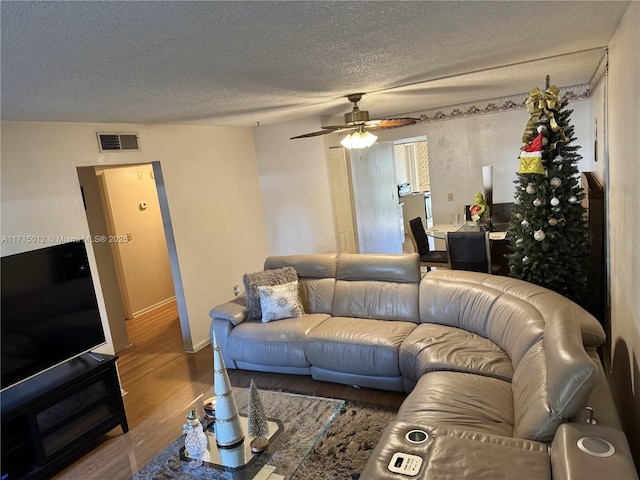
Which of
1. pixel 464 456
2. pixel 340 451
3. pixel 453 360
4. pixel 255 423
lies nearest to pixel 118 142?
pixel 255 423

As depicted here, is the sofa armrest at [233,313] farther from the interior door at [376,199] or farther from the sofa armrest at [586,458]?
the sofa armrest at [586,458]

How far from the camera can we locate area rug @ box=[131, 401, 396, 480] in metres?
2.40

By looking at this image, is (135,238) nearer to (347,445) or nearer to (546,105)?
(347,445)

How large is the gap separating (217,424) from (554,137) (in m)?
3.09

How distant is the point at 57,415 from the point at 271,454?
1.57 m

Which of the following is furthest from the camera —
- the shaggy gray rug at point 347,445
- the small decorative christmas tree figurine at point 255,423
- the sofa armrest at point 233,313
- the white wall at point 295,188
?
the white wall at point 295,188

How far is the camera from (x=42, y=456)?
2682 mm

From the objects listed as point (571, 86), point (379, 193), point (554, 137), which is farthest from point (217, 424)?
point (571, 86)

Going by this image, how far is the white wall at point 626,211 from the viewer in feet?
6.40

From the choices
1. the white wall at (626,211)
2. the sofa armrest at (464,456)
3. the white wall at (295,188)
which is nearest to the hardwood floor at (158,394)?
the sofa armrest at (464,456)

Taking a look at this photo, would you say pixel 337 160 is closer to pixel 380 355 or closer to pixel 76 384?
pixel 380 355

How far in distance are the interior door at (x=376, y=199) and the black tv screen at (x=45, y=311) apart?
12.1ft

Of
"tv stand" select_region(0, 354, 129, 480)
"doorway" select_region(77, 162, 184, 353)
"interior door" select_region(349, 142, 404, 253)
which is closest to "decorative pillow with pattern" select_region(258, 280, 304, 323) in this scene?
"tv stand" select_region(0, 354, 129, 480)

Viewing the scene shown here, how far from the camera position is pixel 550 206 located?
335cm
